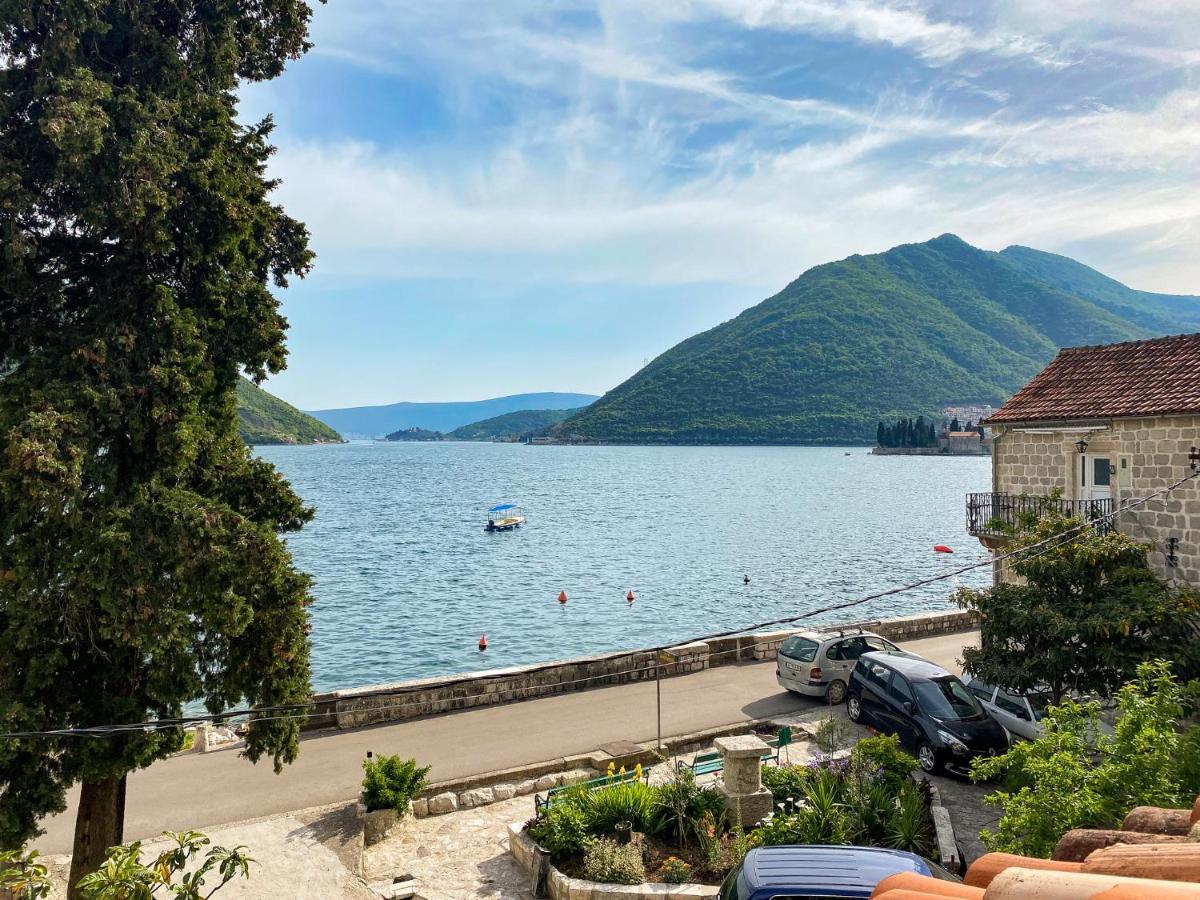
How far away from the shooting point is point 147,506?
9523mm

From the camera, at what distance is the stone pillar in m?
11.2

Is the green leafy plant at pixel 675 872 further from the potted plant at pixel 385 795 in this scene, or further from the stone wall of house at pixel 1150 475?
the stone wall of house at pixel 1150 475

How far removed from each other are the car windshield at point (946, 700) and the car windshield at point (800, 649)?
335cm

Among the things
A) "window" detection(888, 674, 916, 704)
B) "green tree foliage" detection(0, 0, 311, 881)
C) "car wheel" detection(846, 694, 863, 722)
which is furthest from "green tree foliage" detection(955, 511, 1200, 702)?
"green tree foliage" detection(0, 0, 311, 881)

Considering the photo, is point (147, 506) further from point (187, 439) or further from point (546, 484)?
point (546, 484)

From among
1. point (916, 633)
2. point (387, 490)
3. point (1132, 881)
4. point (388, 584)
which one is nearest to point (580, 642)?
point (916, 633)

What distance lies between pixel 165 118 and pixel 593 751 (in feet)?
40.6

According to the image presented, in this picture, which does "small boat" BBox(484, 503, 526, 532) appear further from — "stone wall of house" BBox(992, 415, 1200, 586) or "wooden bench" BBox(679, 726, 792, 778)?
"wooden bench" BBox(679, 726, 792, 778)

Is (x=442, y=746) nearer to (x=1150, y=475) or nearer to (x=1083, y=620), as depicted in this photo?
(x=1083, y=620)

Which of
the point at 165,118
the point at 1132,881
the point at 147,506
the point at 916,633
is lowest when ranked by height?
the point at 916,633

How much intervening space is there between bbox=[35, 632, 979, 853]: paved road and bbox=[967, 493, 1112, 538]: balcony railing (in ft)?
20.4

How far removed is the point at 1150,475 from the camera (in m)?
16.3

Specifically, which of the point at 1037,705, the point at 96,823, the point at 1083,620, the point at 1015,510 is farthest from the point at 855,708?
the point at 96,823

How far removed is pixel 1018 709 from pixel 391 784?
12359 mm
